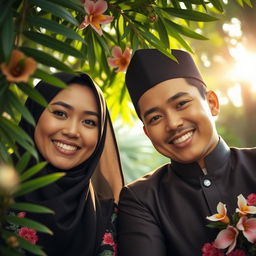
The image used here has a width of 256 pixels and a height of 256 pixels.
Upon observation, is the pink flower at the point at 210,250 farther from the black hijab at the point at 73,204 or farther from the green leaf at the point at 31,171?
the green leaf at the point at 31,171

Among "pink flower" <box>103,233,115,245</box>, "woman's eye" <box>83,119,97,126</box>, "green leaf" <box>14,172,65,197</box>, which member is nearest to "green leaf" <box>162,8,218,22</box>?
"woman's eye" <box>83,119,97,126</box>

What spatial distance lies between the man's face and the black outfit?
76 mm

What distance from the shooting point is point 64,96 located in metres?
2.37

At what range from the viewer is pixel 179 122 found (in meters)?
2.19

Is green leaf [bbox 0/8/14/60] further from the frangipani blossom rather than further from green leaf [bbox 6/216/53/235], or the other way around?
the frangipani blossom

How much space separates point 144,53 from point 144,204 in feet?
2.45

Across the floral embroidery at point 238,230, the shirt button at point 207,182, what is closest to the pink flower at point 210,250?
the floral embroidery at point 238,230

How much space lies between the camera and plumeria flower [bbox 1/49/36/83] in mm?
1358

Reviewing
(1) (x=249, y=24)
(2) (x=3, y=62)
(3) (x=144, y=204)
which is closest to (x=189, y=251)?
(3) (x=144, y=204)

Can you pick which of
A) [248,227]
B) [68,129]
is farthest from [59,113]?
[248,227]

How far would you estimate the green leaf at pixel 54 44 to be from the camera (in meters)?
1.62

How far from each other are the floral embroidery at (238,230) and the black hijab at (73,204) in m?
0.65

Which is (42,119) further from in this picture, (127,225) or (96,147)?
(127,225)

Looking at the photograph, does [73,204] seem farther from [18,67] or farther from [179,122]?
[18,67]
